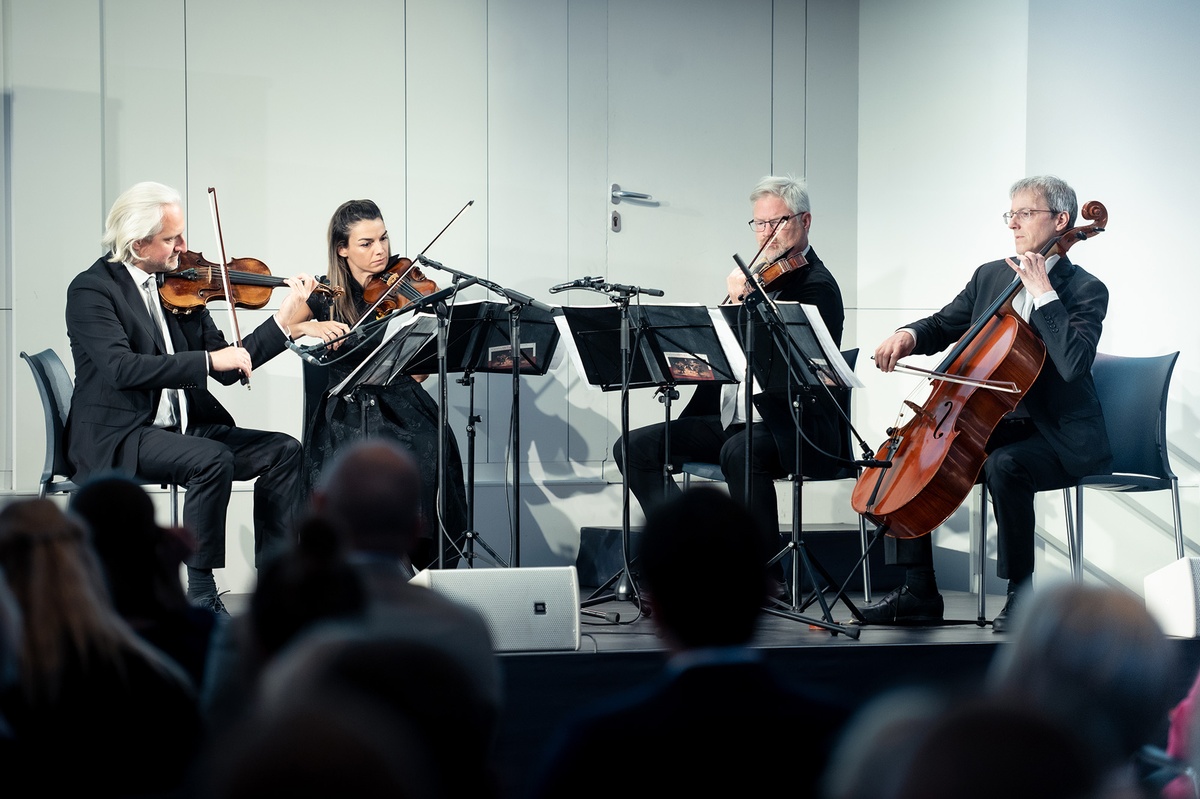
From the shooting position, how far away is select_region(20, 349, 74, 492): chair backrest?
371cm

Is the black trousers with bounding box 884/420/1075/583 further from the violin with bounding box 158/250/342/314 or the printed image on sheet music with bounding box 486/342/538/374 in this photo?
the violin with bounding box 158/250/342/314

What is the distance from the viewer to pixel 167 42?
4648mm

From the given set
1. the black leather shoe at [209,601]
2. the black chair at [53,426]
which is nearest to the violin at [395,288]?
the black chair at [53,426]

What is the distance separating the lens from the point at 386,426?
160 inches

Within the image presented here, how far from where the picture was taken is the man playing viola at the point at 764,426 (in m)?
3.77

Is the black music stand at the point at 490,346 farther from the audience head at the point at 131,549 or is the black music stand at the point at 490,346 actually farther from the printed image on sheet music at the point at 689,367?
the audience head at the point at 131,549

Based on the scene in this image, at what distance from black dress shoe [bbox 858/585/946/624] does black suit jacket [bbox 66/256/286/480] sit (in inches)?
80.4

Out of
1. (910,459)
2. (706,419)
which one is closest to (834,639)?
(910,459)

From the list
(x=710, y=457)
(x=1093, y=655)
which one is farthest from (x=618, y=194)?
(x=1093, y=655)

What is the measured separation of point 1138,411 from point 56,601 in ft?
11.2

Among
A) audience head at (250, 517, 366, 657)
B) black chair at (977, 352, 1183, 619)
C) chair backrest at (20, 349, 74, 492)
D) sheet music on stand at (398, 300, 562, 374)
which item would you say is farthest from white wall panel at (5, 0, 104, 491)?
audience head at (250, 517, 366, 657)

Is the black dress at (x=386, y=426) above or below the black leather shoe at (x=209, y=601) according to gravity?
above

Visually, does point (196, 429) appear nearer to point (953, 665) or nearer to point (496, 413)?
point (496, 413)

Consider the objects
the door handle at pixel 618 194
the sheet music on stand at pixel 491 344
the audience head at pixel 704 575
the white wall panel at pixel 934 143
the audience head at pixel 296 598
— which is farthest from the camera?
the door handle at pixel 618 194
